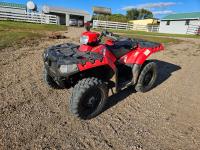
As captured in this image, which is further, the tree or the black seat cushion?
the tree

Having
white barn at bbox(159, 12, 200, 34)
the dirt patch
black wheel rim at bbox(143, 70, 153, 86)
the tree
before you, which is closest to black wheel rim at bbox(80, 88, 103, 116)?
the dirt patch

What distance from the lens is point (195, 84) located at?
5168 mm

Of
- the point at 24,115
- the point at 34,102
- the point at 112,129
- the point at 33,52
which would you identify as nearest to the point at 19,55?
the point at 33,52

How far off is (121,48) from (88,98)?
1214 mm

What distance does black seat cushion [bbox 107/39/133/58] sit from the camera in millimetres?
3614

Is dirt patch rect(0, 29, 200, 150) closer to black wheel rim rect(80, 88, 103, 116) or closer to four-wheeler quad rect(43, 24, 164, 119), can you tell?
black wheel rim rect(80, 88, 103, 116)

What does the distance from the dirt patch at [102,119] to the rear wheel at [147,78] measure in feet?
0.53

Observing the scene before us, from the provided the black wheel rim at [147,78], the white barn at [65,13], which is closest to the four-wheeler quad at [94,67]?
the black wheel rim at [147,78]

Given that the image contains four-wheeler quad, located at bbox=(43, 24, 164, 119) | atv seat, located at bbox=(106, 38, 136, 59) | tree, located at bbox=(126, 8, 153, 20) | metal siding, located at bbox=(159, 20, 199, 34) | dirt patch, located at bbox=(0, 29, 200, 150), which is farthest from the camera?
tree, located at bbox=(126, 8, 153, 20)

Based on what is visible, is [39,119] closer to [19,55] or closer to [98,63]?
[98,63]

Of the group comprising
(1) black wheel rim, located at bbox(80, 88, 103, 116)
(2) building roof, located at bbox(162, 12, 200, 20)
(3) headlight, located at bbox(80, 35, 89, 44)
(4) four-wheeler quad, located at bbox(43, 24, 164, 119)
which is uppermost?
(2) building roof, located at bbox(162, 12, 200, 20)

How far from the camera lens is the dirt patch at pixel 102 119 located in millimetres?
2768

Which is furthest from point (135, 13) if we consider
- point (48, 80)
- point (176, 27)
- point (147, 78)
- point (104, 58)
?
point (104, 58)

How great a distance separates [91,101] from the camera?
327 cm
